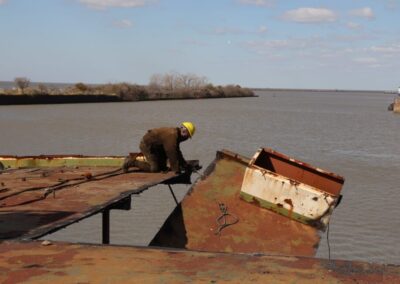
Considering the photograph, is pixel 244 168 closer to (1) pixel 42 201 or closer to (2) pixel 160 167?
(2) pixel 160 167

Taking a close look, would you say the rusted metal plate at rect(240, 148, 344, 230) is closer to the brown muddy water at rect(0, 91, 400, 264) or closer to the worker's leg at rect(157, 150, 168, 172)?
the worker's leg at rect(157, 150, 168, 172)

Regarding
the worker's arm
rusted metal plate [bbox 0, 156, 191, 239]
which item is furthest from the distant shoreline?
the worker's arm

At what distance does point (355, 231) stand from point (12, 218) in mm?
7586

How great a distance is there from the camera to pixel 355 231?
10.9 metres

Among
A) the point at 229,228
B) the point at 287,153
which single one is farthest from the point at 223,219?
the point at 287,153

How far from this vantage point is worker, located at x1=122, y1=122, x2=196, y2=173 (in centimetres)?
844

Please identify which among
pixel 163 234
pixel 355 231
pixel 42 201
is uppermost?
pixel 42 201

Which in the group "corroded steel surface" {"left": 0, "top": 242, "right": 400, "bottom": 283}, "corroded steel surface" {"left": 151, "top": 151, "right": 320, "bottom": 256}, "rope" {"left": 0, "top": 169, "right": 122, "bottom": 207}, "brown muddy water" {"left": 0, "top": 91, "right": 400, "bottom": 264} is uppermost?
"corroded steel surface" {"left": 0, "top": 242, "right": 400, "bottom": 283}

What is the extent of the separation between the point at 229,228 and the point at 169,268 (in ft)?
10.8

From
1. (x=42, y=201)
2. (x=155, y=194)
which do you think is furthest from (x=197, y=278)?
(x=155, y=194)

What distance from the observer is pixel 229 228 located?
677 cm

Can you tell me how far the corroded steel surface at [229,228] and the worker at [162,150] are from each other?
4.42 feet

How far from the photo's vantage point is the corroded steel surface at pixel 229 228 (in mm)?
6629

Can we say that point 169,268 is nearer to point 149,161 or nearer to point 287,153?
point 149,161
